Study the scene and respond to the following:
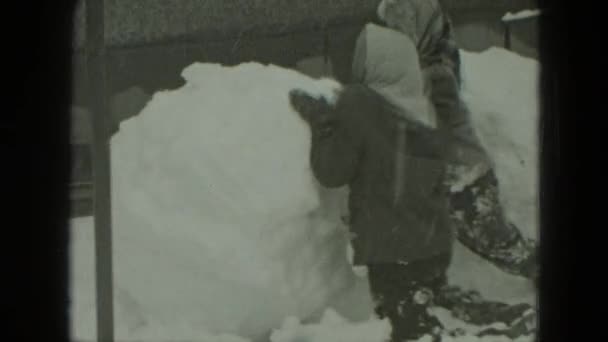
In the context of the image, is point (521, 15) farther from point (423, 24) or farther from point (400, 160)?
point (400, 160)

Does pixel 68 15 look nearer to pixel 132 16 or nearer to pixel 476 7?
pixel 132 16

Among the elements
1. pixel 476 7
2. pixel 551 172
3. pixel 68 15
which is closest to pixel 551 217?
pixel 551 172

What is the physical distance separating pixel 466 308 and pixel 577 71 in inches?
36.4

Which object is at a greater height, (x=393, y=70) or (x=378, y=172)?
(x=393, y=70)

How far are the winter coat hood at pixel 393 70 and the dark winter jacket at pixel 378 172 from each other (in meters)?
0.03

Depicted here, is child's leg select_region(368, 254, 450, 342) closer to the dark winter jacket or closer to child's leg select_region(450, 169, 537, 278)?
the dark winter jacket

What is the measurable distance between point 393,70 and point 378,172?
1.13 ft

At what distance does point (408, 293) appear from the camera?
2705 mm

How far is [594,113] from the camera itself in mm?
2848

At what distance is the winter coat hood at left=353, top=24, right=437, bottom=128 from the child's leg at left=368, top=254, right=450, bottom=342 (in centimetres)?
49

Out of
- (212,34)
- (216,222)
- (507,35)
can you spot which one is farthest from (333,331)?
(507,35)

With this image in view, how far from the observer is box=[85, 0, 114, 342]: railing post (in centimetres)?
262

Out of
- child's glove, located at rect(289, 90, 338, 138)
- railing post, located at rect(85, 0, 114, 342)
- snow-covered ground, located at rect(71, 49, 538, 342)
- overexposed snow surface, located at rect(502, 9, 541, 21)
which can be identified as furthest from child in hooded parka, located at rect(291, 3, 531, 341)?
railing post, located at rect(85, 0, 114, 342)

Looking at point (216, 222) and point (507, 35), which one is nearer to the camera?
point (216, 222)
